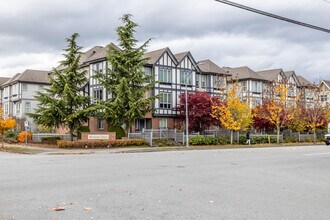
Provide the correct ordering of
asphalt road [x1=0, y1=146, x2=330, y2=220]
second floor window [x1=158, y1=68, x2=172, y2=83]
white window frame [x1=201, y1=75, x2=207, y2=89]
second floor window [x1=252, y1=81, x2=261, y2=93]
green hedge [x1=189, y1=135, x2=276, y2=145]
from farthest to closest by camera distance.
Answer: second floor window [x1=252, y1=81, x2=261, y2=93]
white window frame [x1=201, y1=75, x2=207, y2=89]
second floor window [x1=158, y1=68, x2=172, y2=83]
green hedge [x1=189, y1=135, x2=276, y2=145]
asphalt road [x1=0, y1=146, x2=330, y2=220]

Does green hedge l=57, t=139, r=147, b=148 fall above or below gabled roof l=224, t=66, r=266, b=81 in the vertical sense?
below

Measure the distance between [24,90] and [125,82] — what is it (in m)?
30.8

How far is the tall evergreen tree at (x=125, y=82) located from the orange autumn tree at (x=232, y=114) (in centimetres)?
836

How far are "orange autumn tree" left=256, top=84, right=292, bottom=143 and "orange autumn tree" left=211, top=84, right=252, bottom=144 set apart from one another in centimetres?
622

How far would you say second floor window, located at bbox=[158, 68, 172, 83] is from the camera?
49.0m

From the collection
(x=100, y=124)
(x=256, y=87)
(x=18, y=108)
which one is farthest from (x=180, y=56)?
(x=18, y=108)

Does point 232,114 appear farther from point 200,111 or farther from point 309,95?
point 309,95

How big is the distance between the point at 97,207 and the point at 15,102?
202 ft

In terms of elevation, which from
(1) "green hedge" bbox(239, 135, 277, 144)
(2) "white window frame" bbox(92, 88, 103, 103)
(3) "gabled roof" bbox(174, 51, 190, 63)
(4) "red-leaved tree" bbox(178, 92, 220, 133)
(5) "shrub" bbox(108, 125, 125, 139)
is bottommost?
(1) "green hedge" bbox(239, 135, 277, 144)

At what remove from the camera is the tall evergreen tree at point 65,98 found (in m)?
37.1

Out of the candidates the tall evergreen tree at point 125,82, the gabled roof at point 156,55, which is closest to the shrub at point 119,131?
the tall evergreen tree at point 125,82

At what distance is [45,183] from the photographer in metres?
11.5

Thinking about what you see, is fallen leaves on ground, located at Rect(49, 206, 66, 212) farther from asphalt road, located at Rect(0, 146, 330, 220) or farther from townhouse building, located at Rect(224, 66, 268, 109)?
townhouse building, located at Rect(224, 66, 268, 109)

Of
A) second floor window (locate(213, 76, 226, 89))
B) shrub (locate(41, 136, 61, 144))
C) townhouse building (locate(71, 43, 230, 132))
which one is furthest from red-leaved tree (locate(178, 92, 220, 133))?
shrub (locate(41, 136, 61, 144))
